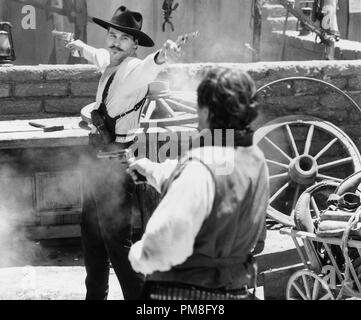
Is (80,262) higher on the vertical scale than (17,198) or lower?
lower

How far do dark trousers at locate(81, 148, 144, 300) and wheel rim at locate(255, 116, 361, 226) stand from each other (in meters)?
2.19

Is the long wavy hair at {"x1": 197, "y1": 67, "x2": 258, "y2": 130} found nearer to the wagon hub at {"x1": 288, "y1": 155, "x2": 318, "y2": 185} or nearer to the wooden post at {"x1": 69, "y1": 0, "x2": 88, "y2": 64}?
the wagon hub at {"x1": 288, "y1": 155, "x2": 318, "y2": 185}

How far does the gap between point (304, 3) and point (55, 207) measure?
7818 millimetres

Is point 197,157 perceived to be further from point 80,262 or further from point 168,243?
point 80,262

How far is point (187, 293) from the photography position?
318cm

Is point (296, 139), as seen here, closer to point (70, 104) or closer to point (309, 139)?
point (309, 139)

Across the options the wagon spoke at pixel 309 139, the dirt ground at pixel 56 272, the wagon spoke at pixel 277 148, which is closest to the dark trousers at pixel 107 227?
the dirt ground at pixel 56 272

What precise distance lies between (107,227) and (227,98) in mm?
2239

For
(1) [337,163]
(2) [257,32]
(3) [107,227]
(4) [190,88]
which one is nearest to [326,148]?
(1) [337,163]

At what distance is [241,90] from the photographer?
123 inches

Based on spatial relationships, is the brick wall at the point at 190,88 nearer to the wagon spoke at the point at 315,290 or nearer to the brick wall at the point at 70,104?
the brick wall at the point at 70,104

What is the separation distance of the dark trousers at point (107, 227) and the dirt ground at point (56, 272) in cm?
65

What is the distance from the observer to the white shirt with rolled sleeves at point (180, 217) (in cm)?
295

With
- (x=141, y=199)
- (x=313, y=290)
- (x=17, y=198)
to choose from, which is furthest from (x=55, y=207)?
(x=313, y=290)
